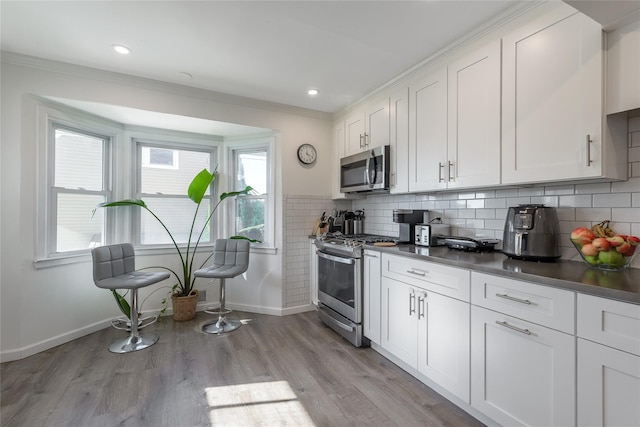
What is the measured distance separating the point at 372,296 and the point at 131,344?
7.27 feet

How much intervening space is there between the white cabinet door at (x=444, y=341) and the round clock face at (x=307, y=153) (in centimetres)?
214

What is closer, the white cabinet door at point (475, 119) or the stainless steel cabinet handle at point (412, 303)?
the white cabinet door at point (475, 119)

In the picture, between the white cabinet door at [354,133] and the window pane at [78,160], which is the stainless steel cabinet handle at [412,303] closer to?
the white cabinet door at [354,133]

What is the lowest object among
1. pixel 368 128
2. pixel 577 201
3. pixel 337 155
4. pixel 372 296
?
pixel 372 296

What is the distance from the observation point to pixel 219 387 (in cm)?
199

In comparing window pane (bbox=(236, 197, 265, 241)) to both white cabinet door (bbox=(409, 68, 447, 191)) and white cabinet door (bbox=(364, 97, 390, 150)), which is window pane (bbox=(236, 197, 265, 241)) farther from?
white cabinet door (bbox=(409, 68, 447, 191))

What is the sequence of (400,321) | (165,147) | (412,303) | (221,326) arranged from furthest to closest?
(165,147) < (221,326) < (400,321) < (412,303)

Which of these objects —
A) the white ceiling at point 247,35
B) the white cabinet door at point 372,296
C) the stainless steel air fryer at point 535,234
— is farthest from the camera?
the white cabinet door at point 372,296

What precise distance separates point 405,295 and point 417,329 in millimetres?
241

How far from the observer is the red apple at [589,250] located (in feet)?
4.47

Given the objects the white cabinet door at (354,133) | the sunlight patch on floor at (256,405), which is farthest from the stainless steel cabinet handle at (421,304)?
the white cabinet door at (354,133)

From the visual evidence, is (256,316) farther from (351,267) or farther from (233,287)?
(351,267)

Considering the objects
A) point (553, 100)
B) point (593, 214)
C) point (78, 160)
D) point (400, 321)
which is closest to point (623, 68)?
point (553, 100)

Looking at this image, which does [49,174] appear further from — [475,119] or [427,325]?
[475,119]
